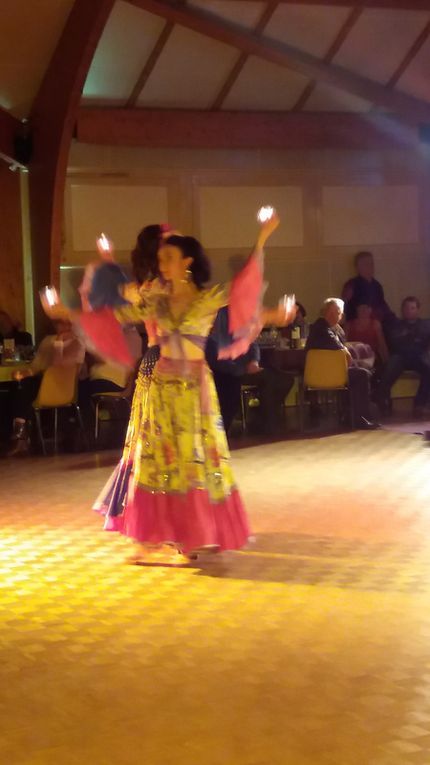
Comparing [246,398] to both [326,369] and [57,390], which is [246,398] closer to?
[326,369]

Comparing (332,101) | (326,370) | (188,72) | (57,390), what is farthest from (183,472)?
(332,101)

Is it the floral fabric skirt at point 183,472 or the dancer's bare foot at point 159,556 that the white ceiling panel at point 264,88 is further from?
the dancer's bare foot at point 159,556

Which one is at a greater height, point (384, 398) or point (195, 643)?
point (384, 398)

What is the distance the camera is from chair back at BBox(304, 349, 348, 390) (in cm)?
876

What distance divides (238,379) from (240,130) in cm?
509

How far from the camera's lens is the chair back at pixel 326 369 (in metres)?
8.76

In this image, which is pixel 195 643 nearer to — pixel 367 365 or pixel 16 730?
pixel 16 730

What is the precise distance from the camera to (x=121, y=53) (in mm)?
10680

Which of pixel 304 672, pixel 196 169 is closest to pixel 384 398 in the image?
pixel 196 169

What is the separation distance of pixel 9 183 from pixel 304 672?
867cm

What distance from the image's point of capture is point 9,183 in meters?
10.8

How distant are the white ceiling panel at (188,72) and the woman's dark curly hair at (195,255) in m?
6.82

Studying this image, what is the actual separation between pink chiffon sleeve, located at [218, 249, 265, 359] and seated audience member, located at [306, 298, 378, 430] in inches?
164

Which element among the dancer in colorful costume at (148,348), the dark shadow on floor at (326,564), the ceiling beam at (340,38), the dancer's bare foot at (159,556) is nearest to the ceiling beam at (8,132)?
the ceiling beam at (340,38)
